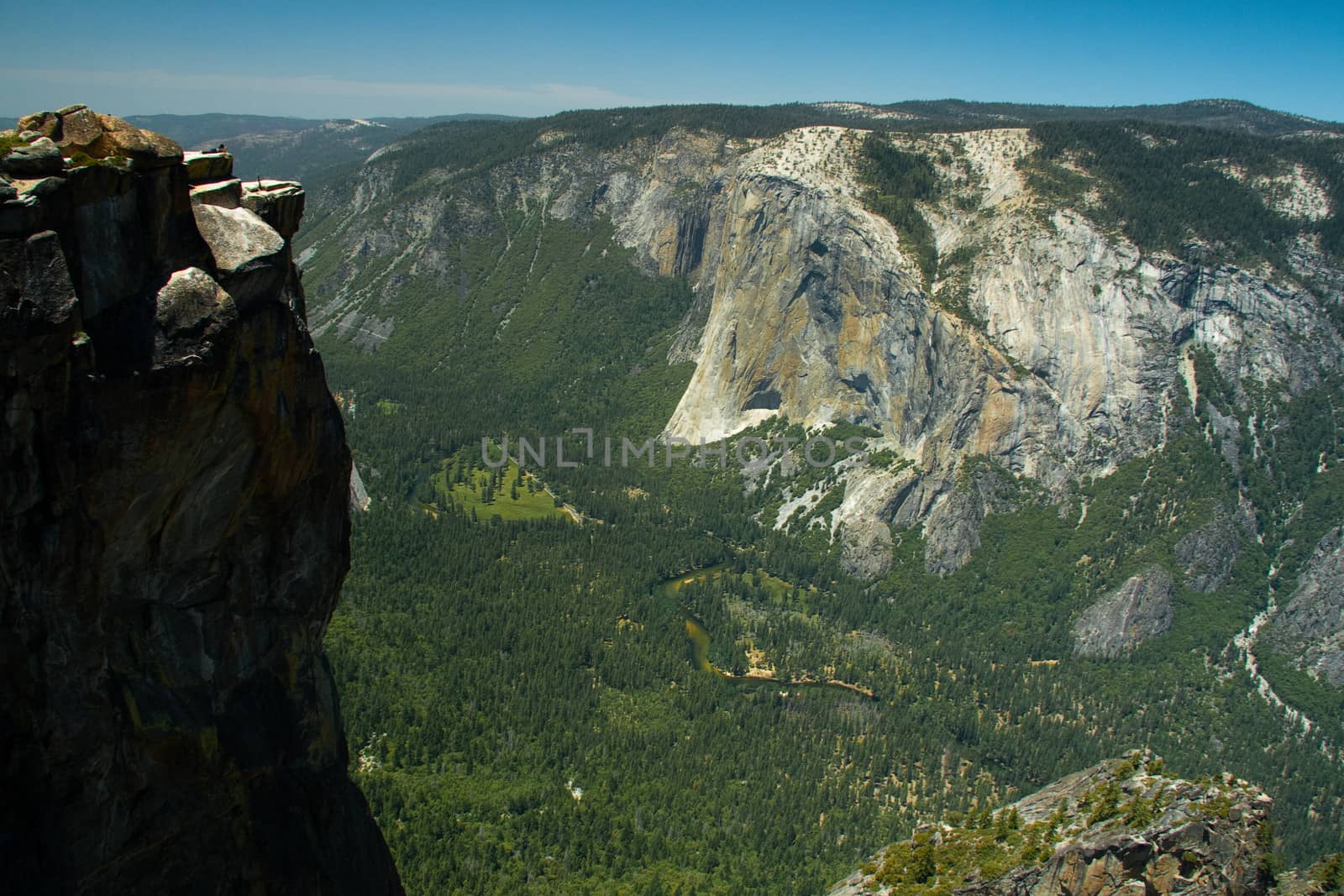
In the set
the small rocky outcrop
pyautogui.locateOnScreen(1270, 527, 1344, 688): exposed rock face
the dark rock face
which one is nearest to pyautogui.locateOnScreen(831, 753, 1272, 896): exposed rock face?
the dark rock face

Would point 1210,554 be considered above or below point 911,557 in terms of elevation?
above

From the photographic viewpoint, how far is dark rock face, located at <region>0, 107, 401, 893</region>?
62.0ft

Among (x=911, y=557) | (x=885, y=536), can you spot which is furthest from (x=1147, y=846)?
(x=885, y=536)

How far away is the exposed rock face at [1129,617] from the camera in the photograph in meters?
108

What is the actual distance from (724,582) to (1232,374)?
66.0m

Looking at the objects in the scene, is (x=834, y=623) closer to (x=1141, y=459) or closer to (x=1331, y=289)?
(x=1141, y=459)

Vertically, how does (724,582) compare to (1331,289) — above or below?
below

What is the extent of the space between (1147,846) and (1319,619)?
256 feet

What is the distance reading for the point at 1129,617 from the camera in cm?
10875

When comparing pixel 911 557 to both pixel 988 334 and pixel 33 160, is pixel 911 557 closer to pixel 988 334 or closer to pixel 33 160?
pixel 988 334

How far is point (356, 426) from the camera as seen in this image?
16200 cm

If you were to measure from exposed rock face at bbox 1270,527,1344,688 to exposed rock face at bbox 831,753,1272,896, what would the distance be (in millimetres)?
65687

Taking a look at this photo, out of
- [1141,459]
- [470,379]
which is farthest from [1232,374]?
[470,379]

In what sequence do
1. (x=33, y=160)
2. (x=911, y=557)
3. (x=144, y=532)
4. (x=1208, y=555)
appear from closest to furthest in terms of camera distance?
(x=33, y=160) < (x=144, y=532) < (x=1208, y=555) < (x=911, y=557)
